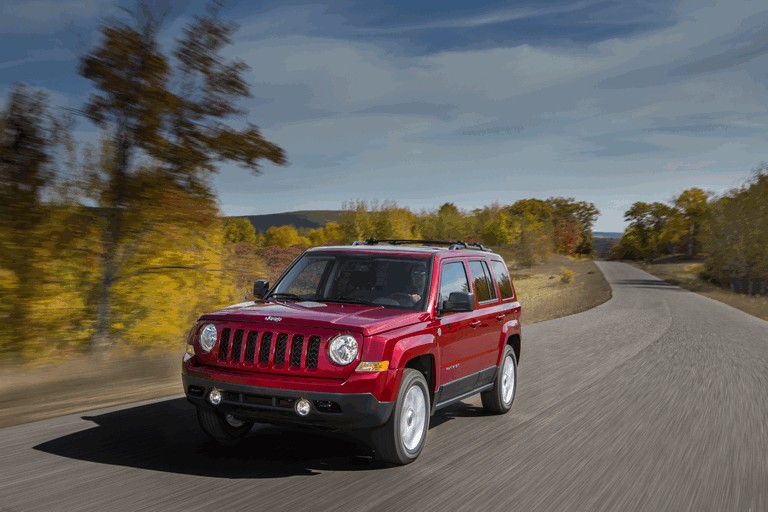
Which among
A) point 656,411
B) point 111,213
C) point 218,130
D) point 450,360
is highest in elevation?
point 218,130

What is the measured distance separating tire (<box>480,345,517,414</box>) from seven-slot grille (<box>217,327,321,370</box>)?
10.5 ft

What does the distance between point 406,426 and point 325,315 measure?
3.69 feet

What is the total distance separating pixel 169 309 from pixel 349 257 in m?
7.81

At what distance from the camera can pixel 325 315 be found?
19.4 feet

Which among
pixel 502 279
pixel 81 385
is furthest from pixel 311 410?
pixel 81 385

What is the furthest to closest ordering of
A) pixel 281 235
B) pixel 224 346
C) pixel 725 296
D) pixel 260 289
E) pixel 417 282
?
pixel 281 235, pixel 725 296, pixel 260 289, pixel 417 282, pixel 224 346

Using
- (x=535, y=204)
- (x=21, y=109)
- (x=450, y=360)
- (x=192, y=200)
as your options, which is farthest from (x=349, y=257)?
(x=535, y=204)

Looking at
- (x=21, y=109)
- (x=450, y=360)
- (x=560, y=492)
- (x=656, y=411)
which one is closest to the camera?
(x=560, y=492)

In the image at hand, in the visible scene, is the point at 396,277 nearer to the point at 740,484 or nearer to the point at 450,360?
the point at 450,360

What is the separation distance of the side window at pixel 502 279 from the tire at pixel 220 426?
3606 mm

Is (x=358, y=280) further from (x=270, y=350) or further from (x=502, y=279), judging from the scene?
(x=502, y=279)

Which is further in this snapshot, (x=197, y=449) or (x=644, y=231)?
(x=644, y=231)

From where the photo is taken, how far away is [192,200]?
12227 millimetres

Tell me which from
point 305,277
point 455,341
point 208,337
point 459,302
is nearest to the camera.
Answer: point 208,337
